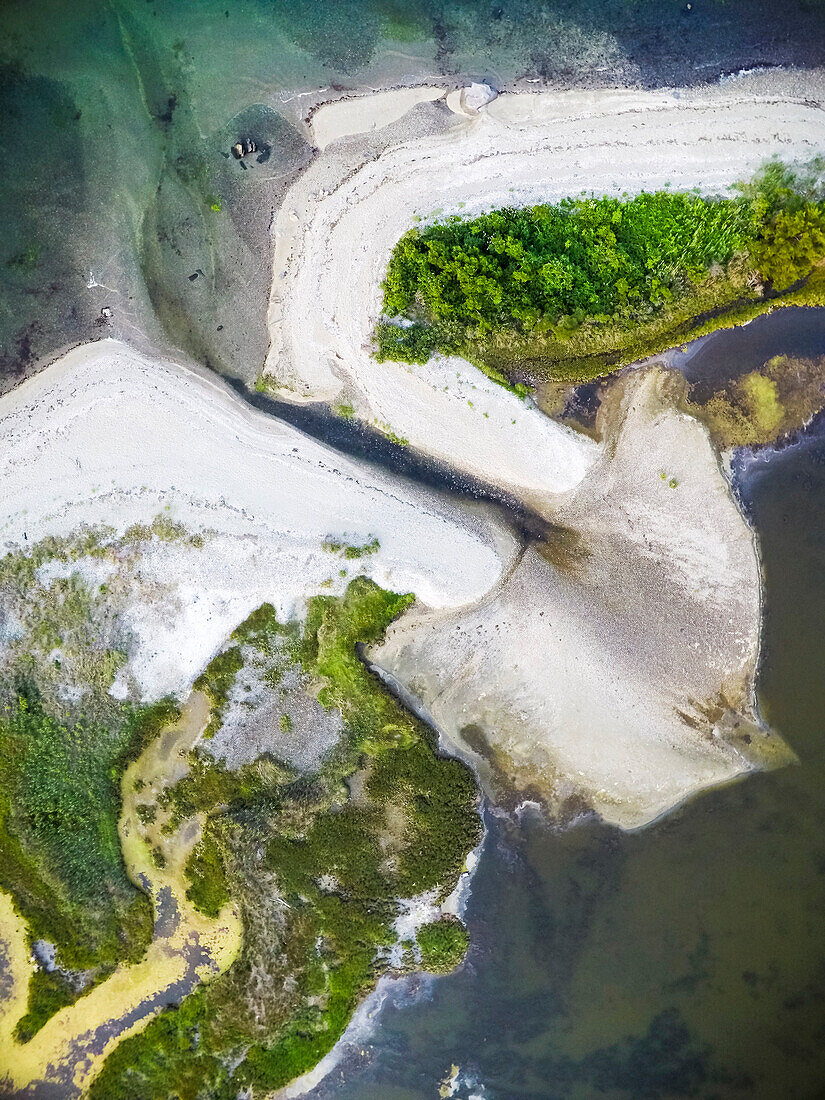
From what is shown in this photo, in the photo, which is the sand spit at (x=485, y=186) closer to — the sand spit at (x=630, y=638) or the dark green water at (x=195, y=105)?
the dark green water at (x=195, y=105)

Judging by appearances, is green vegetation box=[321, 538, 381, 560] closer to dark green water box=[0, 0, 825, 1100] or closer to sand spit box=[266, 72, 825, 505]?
sand spit box=[266, 72, 825, 505]

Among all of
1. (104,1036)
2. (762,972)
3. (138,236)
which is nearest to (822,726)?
(762,972)

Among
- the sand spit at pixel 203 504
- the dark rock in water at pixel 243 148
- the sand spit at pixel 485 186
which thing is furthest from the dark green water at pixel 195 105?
the sand spit at pixel 203 504

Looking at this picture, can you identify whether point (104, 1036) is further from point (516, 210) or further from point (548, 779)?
point (516, 210)

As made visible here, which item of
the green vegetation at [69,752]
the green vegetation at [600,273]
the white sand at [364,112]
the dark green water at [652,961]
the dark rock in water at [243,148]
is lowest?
the dark green water at [652,961]

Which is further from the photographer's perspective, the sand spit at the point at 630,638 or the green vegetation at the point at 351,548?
the sand spit at the point at 630,638

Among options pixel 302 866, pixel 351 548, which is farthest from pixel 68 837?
pixel 351 548

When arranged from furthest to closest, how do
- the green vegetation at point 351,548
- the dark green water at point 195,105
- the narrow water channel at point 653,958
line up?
the narrow water channel at point 653,958 < the dark green water at point 195,105 < the green vegetation at point 351,548

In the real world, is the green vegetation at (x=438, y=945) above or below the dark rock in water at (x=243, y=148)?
below
